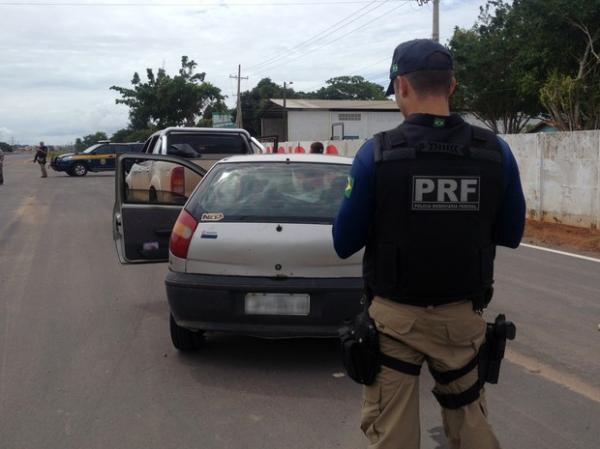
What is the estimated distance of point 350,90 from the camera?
97500 mm

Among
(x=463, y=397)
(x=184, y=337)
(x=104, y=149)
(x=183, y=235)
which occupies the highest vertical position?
(x=104, y=149)

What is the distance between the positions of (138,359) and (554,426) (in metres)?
2.88

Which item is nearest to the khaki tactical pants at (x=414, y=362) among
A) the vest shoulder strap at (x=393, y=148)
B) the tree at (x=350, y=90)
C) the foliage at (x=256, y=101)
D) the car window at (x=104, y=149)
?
the vest shoulder strap at (x=393, y=148)

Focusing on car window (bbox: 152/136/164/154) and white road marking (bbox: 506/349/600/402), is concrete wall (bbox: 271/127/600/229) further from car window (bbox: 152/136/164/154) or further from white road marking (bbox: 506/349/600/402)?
white road marking (bbox: 506/349/600/402)

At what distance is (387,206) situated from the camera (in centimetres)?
222

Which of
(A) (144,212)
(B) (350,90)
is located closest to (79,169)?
(A) (144,212)

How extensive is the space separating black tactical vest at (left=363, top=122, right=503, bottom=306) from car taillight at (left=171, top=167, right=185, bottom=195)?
4.54 metres

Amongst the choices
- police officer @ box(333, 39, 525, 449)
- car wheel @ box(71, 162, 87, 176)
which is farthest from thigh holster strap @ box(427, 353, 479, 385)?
car wheel @ box(71, 162, 87, 176)

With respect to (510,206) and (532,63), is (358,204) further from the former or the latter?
(532,63)

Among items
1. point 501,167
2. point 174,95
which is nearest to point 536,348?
point 501,167

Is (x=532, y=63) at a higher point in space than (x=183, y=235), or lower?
higher

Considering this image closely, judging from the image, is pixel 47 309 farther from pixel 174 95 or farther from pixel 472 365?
pixel 174 95

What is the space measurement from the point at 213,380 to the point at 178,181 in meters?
2.71

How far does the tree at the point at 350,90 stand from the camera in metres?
96.6
